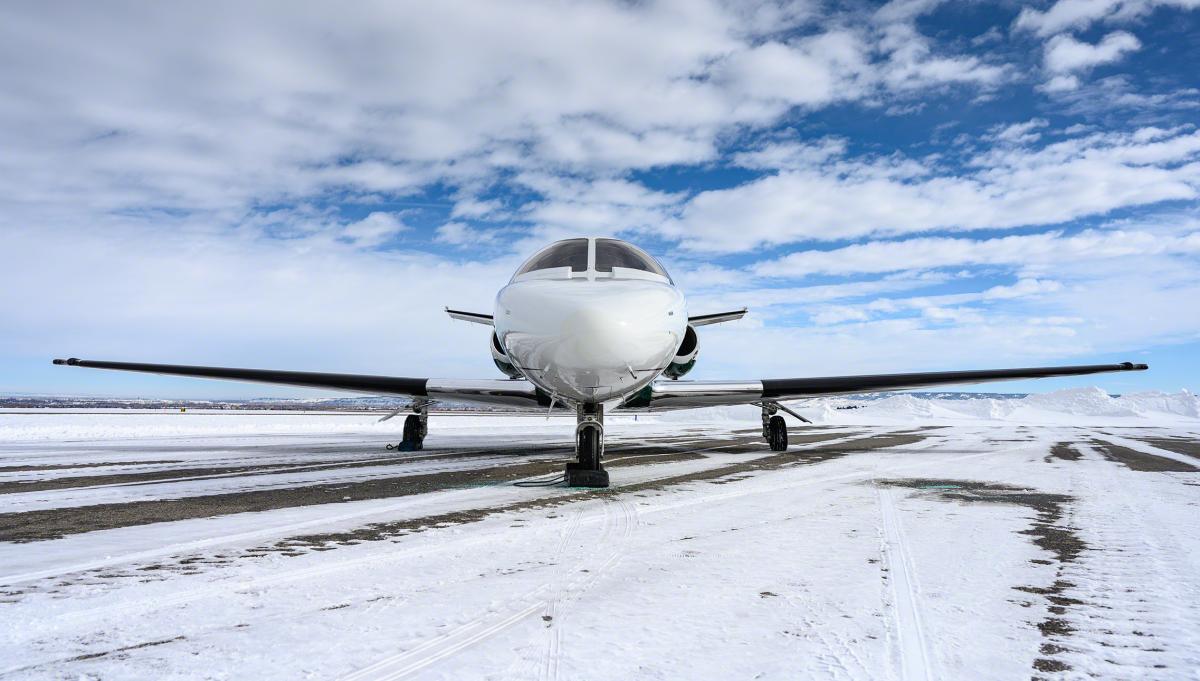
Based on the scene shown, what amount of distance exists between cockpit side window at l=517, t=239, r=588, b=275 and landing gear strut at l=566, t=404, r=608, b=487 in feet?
5.71

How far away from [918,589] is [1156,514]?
402 cm

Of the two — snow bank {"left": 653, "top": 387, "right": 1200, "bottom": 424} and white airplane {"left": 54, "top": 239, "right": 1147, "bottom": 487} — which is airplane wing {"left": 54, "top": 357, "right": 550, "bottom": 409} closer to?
white airplane {"left": 54, "top": 239, "right": 1147, "bottom": 487}

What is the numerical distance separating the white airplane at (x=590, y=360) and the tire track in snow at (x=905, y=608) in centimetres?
279

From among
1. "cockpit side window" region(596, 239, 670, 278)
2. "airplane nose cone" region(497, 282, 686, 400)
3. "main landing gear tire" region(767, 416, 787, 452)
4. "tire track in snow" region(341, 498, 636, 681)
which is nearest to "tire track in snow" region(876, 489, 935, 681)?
"tire track in snow" region(341, 498, 636, 681)

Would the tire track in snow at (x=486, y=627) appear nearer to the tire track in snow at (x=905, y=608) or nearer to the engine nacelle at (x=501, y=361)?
the tire track in snow at (x=905, y=608)

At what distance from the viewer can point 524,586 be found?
3.14 m

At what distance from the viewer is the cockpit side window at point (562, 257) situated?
750cm

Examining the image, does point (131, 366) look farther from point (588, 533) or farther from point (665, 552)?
point (665, 552)

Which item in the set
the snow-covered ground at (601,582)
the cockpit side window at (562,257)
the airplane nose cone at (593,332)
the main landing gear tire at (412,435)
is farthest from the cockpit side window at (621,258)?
the main landing gear tire at (412,435)

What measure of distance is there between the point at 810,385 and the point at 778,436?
154 cm

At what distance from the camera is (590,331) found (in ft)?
18.8

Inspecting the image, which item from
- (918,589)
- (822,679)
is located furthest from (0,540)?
(918,589)

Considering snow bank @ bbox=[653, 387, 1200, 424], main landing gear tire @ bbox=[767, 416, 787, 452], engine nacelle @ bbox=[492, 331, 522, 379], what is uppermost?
engine nacelle @ bbox=[492, 331, 522, 379]

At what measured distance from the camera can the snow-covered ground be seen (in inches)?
88.2
